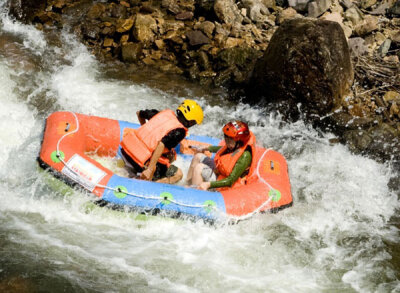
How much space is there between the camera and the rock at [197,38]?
10422 millimetres

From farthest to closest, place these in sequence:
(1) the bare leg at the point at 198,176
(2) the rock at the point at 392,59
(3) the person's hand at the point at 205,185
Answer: (2) the rock at the point at 392,59 → (1) the bare leg at the point at 198,176 → (3) the person's hand at the point at 205,185

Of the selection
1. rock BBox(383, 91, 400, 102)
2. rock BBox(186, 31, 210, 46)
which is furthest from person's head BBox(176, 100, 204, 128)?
rock BBox(186, 31, 210, 46)

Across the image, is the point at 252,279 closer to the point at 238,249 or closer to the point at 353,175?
the point at 238,249

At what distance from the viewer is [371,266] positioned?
5.51 meters

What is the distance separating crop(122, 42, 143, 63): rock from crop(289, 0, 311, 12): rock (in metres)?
4.25

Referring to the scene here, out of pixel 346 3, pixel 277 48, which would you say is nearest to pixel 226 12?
pixel 277 48

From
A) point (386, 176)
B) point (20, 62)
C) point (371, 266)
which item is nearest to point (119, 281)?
point (371, 266)

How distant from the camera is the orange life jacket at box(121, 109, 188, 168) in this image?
18.1ft

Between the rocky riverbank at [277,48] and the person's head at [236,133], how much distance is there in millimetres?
3310

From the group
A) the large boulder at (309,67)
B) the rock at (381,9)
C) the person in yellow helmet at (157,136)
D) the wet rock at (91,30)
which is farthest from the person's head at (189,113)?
the rock at (381,9)

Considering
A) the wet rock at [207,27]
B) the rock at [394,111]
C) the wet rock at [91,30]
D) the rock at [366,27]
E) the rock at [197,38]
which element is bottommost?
the wet rock at [91,30]

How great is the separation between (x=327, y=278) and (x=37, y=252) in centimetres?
327

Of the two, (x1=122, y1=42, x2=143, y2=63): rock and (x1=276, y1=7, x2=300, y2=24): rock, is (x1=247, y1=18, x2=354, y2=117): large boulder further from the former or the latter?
(x1=122, y1=42, x2=143, y2=63): rock

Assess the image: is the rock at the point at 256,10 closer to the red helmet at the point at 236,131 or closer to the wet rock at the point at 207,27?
the wet rock at the point at 207,27
